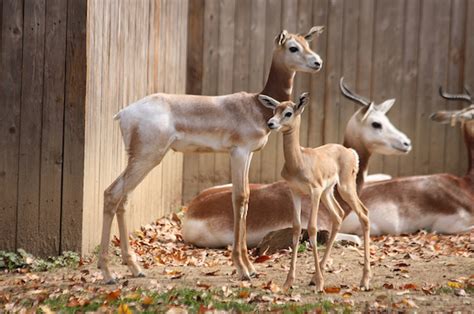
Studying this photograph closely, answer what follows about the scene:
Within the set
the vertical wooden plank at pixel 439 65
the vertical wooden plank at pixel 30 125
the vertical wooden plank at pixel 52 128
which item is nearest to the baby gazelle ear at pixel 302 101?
the vertical wooden plank at pixel 52 128

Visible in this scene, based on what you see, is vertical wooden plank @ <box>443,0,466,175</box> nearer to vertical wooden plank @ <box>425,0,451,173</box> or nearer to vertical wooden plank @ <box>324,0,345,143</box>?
vertical wooden plank @ <box>425,0,451,173</box>

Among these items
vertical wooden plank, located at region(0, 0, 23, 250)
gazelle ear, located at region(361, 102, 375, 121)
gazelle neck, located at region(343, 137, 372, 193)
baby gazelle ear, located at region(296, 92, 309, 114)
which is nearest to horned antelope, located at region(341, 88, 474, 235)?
gazelle neck, located at region(343, 137, 372, 193)

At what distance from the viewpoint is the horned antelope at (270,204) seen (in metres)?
9.51

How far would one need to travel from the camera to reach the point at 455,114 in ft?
36.2

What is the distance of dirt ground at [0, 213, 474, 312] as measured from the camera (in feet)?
21.7

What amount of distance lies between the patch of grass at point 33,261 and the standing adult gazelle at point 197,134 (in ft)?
2.58

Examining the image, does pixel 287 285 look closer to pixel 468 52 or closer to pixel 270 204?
pixel 270 204

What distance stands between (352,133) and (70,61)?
3.26 meters

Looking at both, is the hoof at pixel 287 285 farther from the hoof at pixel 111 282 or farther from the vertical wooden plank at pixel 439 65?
the vertical wooden plank at pixel 439 65

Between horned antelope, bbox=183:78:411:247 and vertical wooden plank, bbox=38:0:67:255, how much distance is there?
1.72 m

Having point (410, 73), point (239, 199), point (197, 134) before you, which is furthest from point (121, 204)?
point (410, 73)

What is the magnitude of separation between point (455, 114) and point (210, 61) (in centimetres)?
315

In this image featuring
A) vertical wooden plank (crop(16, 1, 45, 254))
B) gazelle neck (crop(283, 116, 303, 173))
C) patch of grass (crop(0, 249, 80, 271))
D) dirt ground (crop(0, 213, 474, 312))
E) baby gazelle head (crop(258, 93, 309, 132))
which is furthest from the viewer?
vertical wooden plank (crop(16, 1, 45, 254))

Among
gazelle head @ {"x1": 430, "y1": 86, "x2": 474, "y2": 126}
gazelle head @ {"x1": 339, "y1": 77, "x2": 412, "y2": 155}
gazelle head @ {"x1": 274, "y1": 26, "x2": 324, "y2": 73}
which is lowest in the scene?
gazelle head @ {"x1": 339, "y1": 77, "x2": 412, "y2": 155}
